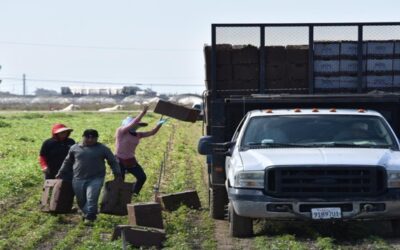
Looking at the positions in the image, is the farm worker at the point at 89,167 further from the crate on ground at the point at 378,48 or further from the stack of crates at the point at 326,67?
the crate on ground at the point at 378,48

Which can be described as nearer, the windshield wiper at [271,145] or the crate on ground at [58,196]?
the windshield wiper at [271,145]

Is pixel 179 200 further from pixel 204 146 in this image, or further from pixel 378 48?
pixel 378 48

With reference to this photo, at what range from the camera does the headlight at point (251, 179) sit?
1101 centimetres

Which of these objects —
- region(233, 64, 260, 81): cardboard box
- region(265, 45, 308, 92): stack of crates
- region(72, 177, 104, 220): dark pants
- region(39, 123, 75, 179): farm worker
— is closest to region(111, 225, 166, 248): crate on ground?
region(72, 177, 104, 220): dark pants

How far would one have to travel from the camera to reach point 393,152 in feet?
37.9

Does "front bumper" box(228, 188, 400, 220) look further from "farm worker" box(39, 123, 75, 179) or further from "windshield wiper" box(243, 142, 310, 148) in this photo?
"farm worker" box(39, 123, 75, 179)

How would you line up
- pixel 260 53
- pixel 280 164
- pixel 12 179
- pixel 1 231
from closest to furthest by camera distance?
pixel 280 164 → pixel 1 231 → pixel 260 53 → pixel 12 179

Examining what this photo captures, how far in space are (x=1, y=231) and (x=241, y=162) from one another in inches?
149

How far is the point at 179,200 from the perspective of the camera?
14.8m

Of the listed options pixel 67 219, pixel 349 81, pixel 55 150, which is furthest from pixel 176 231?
pixel 349 81

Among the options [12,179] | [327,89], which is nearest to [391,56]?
[327,89]

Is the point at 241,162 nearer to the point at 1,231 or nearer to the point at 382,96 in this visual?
the point at 382,96

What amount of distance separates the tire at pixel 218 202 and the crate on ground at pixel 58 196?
233 centimetres

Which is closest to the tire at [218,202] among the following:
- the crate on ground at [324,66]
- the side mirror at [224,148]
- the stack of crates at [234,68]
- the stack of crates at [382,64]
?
the side mirror at [224,148]
